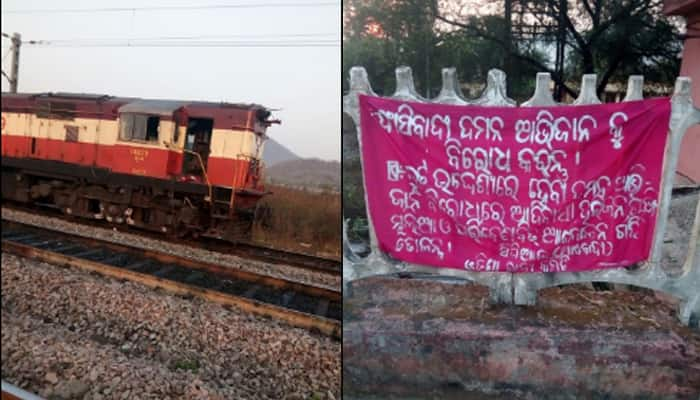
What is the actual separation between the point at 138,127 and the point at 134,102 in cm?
49

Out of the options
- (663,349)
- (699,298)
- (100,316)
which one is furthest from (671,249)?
(100,316)

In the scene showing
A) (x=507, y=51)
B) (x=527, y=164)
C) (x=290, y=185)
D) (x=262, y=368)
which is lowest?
(x=262, y=368)

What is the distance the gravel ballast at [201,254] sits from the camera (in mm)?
2855

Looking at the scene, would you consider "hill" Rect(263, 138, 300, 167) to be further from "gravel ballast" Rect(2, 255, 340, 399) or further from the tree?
the tree

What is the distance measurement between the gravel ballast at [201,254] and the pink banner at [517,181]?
46 centimetres

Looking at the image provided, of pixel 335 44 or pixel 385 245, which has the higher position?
pixel 335 44

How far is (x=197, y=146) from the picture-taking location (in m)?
3.05

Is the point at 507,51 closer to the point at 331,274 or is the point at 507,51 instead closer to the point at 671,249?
the point at 671,249

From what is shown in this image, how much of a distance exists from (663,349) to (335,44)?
2.23 meters

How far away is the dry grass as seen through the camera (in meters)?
2.13

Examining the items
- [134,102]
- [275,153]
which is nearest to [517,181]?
[275,153]

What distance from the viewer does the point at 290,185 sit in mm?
2092

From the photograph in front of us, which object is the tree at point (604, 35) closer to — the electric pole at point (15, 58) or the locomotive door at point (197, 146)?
the locomotive door at point (197, 146)

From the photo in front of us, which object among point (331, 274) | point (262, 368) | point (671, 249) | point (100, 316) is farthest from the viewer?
point (671, 249)
